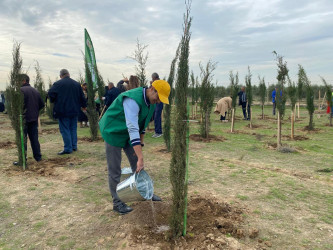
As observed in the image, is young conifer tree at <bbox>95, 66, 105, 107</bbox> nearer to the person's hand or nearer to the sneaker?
the sneaker

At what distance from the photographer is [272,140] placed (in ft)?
30.4

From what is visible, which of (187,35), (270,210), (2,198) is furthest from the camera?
(2,198)

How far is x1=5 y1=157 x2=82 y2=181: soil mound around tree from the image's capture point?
5242mm

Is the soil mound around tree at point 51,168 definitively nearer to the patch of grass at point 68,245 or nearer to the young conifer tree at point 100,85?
the patch of grass at point 68,245

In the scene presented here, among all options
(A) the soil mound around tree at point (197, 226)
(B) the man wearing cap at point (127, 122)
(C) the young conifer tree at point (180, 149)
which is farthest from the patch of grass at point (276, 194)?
(B) the man wearing cap at point (127, 122)

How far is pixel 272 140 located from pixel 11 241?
8.33m

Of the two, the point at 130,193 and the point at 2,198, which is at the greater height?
the point at 130,193

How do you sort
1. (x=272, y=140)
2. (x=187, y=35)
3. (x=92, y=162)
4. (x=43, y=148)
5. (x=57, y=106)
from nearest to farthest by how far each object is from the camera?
(x=187, y=35)
(x=92, y=162)
(x=57, y=106)
(x=43, y=148)
(x=272, y=140)

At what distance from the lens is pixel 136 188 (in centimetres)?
299

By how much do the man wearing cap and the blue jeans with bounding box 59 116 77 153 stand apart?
12.5 feet

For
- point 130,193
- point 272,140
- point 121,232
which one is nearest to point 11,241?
point 121,232

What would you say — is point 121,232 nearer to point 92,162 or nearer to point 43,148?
point 92,162

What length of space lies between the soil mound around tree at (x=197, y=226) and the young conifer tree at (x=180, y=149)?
173 mm

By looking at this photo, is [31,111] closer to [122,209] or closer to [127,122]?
[122,209]
